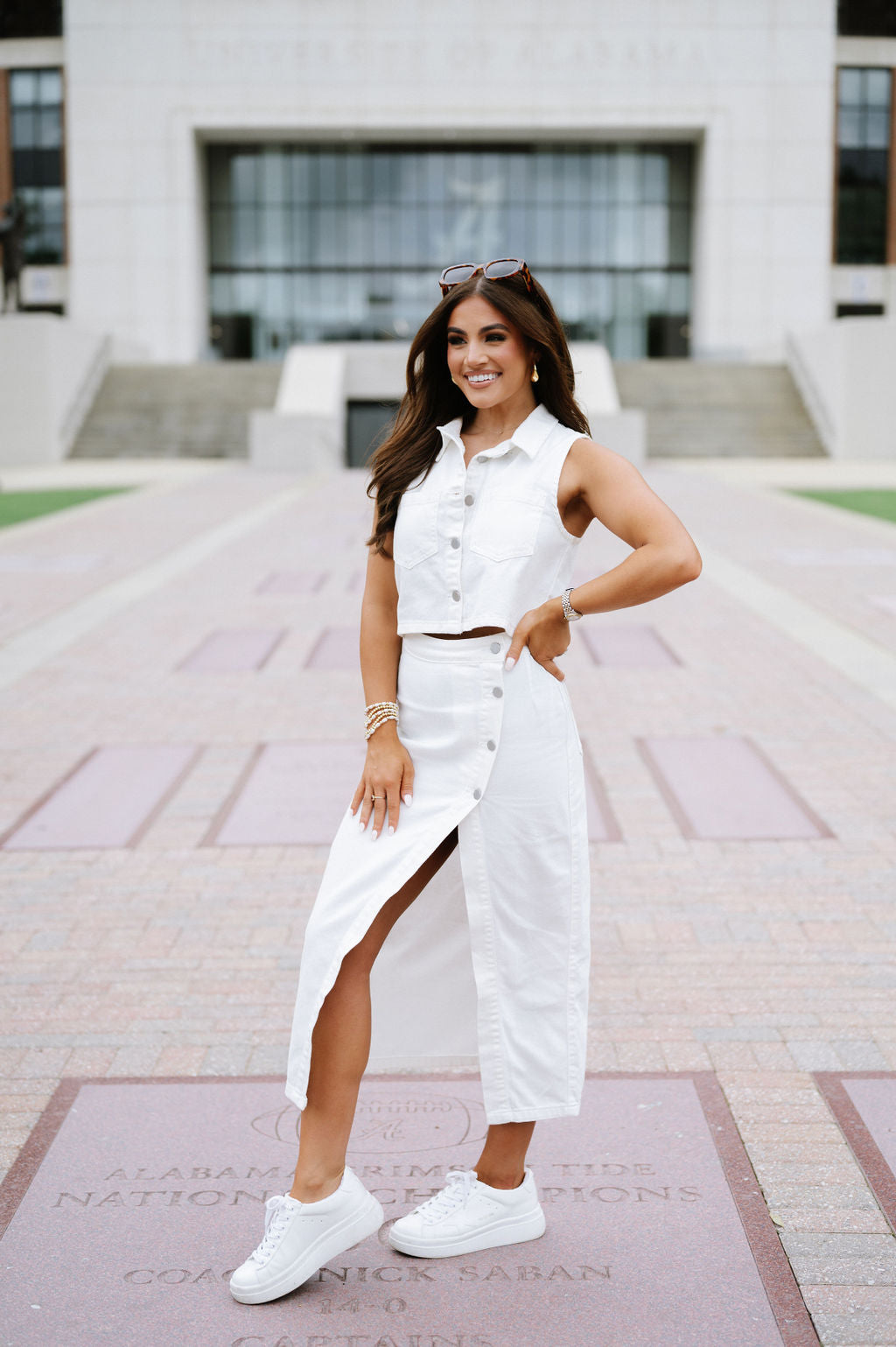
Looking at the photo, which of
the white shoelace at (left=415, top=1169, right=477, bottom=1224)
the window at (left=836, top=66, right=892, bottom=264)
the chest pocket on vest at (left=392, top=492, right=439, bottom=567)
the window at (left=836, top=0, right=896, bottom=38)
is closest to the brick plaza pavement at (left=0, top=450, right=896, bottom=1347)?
the white shoelace at (left=415, top=1169, right=477, bottom=1224)

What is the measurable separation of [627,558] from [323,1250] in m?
1.35

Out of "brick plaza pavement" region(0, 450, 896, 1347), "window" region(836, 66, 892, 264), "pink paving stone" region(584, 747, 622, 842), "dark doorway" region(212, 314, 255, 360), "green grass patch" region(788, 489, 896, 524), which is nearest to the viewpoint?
"brick plaza pavement" region(0, 450, 896, 1347)

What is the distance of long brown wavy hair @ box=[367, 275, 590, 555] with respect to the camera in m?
2.71

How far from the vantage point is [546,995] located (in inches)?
108

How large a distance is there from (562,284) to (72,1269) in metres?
49.6

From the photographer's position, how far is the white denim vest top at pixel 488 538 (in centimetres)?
268

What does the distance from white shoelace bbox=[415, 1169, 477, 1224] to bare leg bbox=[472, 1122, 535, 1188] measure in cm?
3

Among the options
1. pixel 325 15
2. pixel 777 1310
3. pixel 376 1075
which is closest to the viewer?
pixel 777 1310

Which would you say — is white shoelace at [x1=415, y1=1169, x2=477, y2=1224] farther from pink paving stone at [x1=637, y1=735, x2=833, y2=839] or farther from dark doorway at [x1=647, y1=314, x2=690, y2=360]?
dark doorway at [x1=647, y1=314, x2=690, y2=360]

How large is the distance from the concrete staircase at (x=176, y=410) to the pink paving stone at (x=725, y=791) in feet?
85.3

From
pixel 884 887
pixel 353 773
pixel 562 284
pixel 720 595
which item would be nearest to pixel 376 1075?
pixel 884 887

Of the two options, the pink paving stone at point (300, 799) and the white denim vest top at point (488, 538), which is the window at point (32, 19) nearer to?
the pink paving stone at point (300, 799)

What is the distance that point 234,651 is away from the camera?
9.26 m

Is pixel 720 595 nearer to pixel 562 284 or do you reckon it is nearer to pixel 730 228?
pixel 730 228
